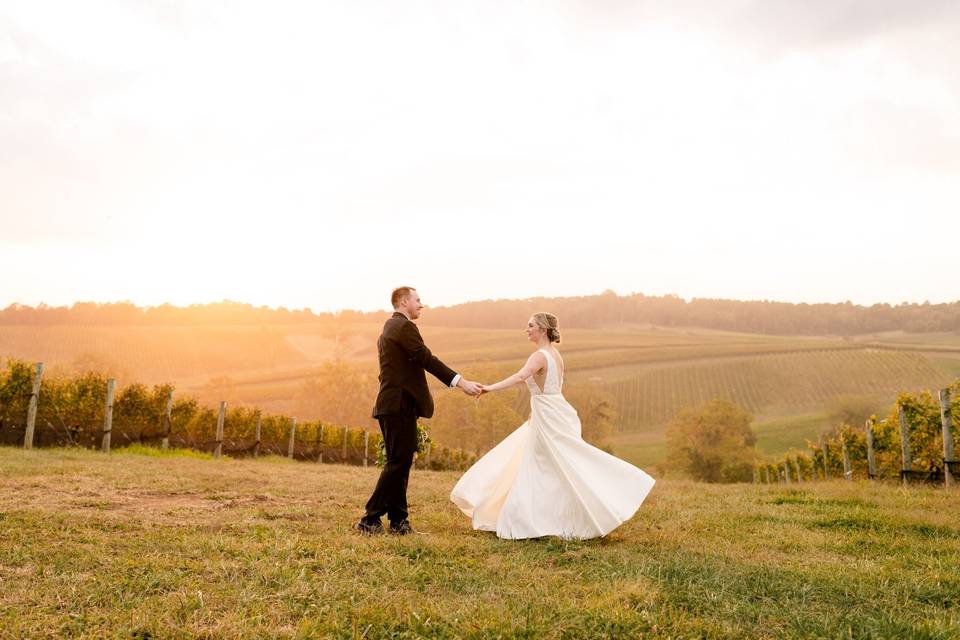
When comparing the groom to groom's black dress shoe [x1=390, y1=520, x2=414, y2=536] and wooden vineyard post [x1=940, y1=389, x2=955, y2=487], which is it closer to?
groom's black dress shoe [x1=390, y1=520, x2=414, y2=536]

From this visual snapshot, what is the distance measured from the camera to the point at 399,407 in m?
7.12

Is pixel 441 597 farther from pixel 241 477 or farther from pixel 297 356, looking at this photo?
pixel 297 356

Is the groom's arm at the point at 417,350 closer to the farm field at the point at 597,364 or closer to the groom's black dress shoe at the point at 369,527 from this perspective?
the groom's black dress shoe at the point at 369,527

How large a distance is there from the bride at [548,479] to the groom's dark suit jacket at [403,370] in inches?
34.7

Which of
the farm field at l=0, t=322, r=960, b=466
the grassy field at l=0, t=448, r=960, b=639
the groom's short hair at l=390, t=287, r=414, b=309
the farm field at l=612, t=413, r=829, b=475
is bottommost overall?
the farm field at l=612, t=413, r=829, b=475

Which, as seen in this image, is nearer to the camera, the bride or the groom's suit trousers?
the bride

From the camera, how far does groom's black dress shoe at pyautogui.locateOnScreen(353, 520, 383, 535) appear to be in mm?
6782

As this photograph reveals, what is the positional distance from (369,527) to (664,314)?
12938 centimetres

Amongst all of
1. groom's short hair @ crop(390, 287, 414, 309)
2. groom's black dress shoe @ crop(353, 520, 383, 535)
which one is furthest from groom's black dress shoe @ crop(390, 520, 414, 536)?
groom's short hair @ crop(390, 287, 414, 309)

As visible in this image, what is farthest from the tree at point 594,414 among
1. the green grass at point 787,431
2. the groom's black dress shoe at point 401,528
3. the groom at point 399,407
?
the groom's black dress shoe at point 401,528

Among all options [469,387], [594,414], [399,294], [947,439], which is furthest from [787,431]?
[399,294]

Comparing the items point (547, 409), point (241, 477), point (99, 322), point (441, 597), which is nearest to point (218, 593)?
point (441, 597)

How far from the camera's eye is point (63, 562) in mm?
4906

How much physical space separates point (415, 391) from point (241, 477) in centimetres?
591
